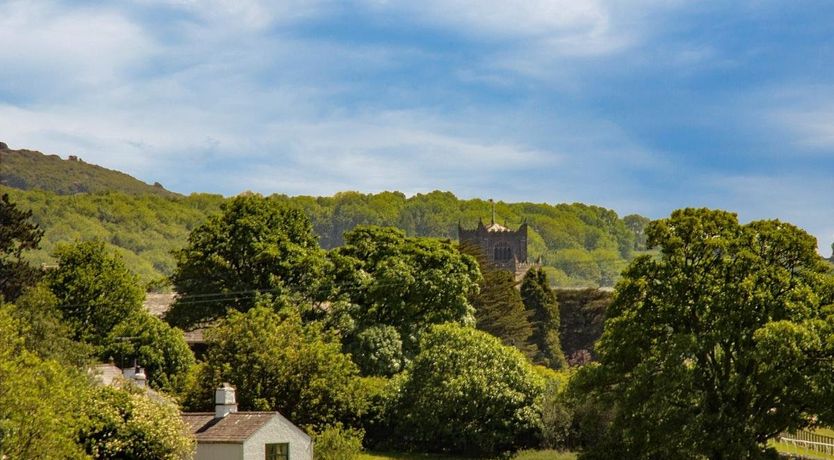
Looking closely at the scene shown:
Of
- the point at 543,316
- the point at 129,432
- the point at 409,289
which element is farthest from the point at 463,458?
the point at 543,316

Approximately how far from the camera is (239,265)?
7012 centimetres

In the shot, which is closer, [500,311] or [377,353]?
[377,353]

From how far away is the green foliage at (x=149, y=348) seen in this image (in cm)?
5959

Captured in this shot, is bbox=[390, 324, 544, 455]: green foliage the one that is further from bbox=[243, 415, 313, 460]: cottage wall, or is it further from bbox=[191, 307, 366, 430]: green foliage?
bbox=[243, 415, 313, 460]: cottage wall

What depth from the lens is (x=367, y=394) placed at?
2222 inches

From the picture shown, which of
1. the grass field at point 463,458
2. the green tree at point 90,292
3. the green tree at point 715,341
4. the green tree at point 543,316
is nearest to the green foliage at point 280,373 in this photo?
Result: the grass field at point 463,458

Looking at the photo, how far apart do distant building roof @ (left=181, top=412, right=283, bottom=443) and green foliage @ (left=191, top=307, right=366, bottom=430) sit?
24.3ft

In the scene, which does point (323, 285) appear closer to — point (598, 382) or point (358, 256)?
point (358, 256)

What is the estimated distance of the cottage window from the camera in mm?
42469

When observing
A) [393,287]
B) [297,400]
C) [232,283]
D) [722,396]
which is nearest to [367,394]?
[297,400]

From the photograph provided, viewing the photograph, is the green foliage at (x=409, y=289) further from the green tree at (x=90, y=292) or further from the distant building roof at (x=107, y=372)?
the distant building roof at (x=107, y=372)

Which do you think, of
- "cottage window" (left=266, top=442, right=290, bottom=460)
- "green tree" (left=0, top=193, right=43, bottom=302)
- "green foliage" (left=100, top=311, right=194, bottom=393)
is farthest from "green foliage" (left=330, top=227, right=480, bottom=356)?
"cottage window" (left=266, top=442, right=290, bottom=460)

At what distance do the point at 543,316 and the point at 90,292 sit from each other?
186 ft

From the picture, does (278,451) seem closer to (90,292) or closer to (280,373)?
(280,373)
